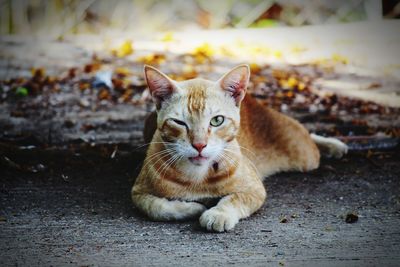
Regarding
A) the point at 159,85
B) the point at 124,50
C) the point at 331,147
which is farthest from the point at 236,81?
the point at 124,50

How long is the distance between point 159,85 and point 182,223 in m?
0.86

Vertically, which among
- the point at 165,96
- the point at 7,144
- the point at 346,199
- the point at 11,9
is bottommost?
the point at 346,199

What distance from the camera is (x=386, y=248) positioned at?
321 cm

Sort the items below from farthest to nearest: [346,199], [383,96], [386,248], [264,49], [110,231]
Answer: [264,49] → [383,96] → [346,199] → [110,231] → [386,248]

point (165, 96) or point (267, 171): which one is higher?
point (165, 96)

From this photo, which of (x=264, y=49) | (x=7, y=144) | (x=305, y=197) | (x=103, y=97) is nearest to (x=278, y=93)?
(x=264, y=49)

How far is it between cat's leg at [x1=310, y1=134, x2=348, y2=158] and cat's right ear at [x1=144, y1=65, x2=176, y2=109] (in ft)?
6.32

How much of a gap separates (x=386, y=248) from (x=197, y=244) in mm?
1021

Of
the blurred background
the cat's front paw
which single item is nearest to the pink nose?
the cat's front paw

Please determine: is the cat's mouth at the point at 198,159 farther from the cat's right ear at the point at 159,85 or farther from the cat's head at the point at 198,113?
the cat's right ear at the point at 159,85

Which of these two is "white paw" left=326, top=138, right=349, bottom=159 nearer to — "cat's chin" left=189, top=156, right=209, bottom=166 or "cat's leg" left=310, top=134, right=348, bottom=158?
"cat's leg" left=310, top=134, right=348, bottom=158

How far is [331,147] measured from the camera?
514 centimetres

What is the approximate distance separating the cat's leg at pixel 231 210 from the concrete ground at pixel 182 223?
53 mm

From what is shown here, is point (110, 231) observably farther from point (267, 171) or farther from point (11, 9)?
point (11, 9)
